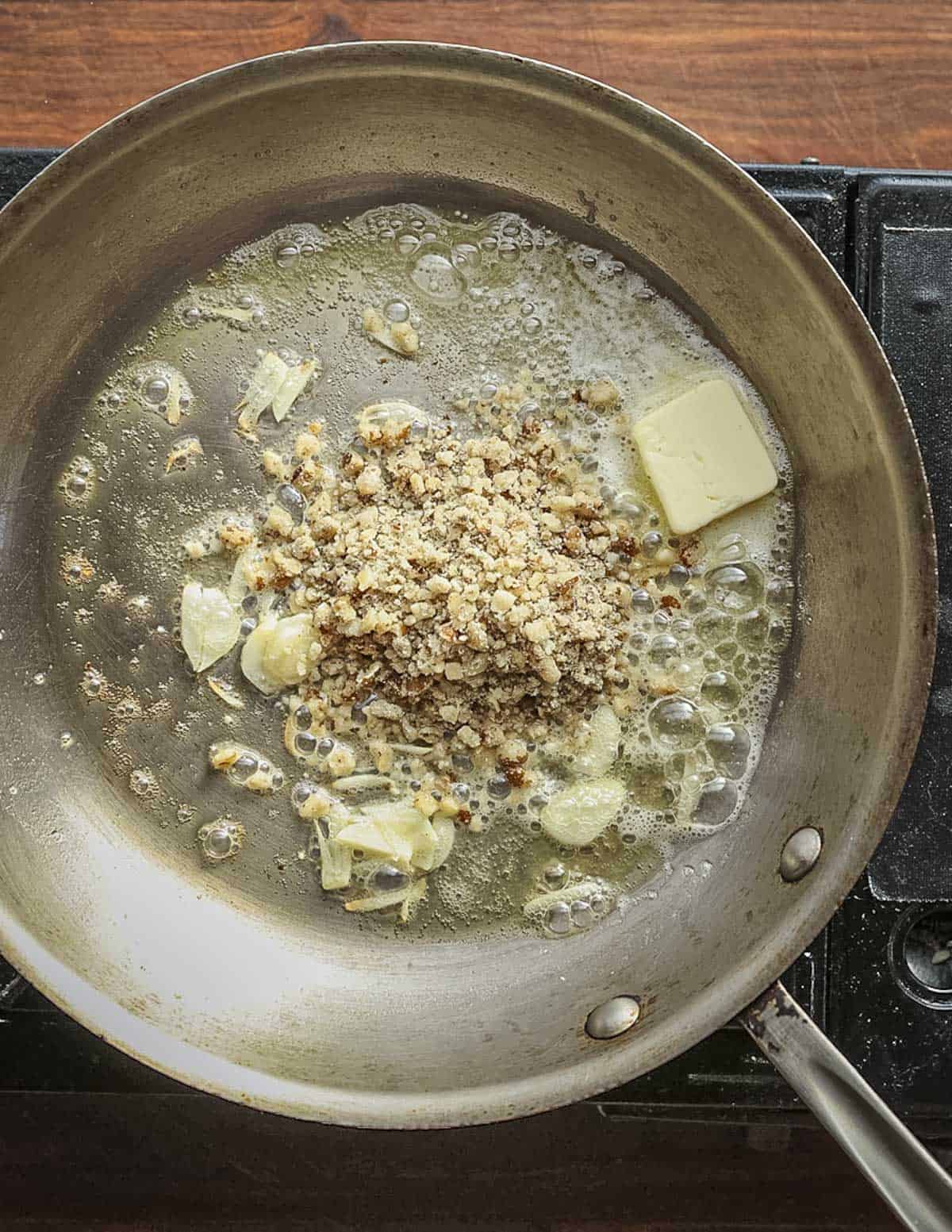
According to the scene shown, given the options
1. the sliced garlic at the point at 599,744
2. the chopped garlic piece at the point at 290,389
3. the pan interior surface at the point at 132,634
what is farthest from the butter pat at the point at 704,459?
the chopped garlic piece at the point at 290,389

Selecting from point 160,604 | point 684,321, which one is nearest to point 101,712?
point 160,604

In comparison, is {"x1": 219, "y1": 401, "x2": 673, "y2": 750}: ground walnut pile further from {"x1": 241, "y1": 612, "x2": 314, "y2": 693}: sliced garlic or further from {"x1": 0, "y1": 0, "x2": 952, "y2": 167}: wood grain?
{"x1": 0, "y1": 0, "x2": 952, "y2": 167}: wood grain

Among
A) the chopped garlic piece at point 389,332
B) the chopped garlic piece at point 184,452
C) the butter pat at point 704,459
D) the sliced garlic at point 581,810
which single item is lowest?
the sliced garlic at point 581,810

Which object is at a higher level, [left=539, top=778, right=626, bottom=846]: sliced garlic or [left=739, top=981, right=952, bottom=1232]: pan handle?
[left=539, top=778, right=626, bottom=846]: sliced garlic

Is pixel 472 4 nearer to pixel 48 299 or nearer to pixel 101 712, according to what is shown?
pixel 48 299

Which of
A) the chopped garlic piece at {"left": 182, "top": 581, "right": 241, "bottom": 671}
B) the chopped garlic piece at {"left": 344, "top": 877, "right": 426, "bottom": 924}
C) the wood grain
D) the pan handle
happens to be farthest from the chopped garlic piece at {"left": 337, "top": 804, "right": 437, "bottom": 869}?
the wood grain

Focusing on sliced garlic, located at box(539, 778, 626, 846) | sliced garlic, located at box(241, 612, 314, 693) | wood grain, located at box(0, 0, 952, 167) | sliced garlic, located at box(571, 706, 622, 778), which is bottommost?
sliced garlic, located at box(539, 778, 626, 846)

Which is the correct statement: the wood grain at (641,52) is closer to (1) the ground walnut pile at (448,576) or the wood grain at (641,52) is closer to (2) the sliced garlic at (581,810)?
(1) the ground walnut pile at (448,576)
